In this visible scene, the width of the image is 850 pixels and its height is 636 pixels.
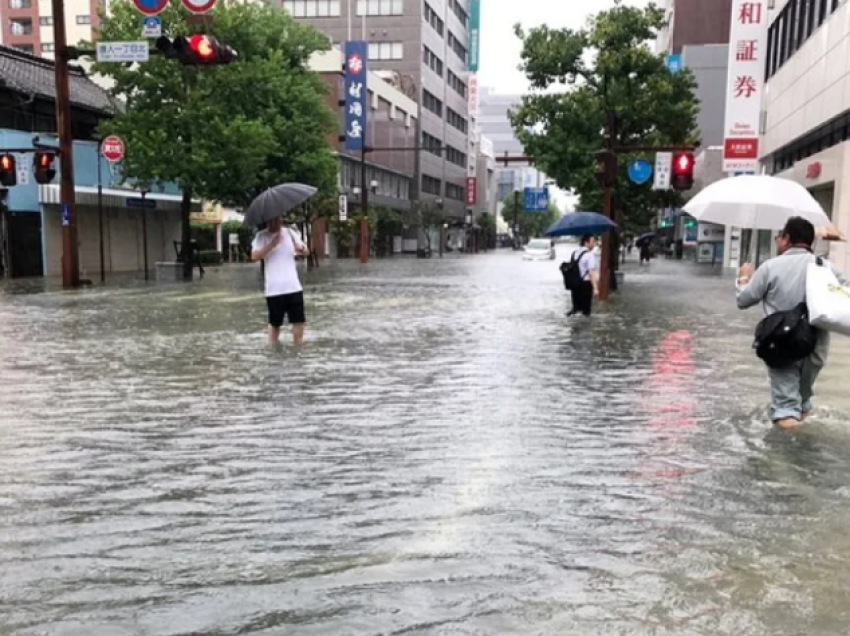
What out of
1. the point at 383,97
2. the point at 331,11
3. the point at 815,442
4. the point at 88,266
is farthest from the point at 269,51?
the point at 331,11

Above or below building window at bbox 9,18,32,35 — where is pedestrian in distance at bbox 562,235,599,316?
below

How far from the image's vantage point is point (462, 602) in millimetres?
3354

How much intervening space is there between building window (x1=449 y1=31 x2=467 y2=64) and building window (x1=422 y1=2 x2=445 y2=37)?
4.54 m

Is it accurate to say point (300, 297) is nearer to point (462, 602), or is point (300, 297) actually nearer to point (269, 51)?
point (462, 602)

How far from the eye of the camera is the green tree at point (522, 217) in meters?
114

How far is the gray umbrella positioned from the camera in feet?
31.8

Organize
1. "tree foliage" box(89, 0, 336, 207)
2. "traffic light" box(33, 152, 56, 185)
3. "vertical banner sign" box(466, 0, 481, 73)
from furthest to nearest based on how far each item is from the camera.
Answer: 1. "vertical banner sign" box(466, 0, 481, 73)
2. "tree foliage" box(89, 0, 336, 207)
3. "traffic light" box(33, 152, 56, 185)

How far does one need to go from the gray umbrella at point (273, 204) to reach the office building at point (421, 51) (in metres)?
54.0

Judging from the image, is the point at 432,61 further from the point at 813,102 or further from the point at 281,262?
the point at 281,262

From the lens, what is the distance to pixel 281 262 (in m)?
10.1

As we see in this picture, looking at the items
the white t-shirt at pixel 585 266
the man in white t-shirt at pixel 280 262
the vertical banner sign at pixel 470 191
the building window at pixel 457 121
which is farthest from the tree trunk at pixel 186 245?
the vertical banner sign at pixel 470 191

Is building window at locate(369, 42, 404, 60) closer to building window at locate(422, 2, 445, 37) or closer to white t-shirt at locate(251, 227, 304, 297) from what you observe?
building window at locate(422, 2, 445, 37)

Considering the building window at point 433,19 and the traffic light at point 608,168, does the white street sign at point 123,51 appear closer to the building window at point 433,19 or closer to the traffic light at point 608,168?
the traffic light at point 608,168

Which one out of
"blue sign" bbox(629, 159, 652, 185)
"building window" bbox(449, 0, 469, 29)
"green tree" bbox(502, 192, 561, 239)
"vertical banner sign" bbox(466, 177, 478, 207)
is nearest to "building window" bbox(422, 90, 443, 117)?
"building window" bbox(449, 0, 469, 29)
